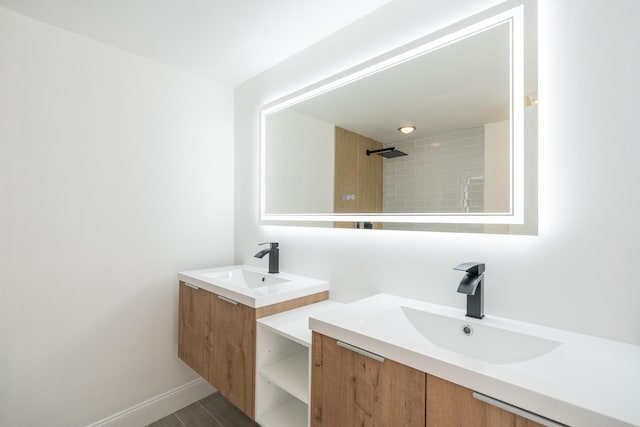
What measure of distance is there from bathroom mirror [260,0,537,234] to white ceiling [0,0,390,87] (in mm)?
304

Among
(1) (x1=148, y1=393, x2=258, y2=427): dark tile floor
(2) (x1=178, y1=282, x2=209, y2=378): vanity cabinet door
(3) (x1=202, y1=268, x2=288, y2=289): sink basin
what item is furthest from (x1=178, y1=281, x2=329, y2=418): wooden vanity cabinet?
(1) (x1=148, y1=393, x2=258, y2=427): dark tile floor

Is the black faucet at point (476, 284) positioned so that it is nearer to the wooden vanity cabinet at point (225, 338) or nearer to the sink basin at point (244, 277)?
the wooden vanity cabinet at point (225, 338)

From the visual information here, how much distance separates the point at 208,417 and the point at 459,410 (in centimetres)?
196

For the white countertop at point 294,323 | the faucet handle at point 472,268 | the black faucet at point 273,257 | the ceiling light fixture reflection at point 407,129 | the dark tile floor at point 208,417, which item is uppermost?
the ceiling light fixture reflection at point 407,129

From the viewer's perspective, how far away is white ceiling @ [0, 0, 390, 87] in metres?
1.59

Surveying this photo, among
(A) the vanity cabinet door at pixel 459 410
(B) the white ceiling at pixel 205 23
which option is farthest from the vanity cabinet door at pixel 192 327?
(B) the white ceiling at pixel 205 23

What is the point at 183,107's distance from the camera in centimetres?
229

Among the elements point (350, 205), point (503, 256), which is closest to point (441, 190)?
point (503, 256)

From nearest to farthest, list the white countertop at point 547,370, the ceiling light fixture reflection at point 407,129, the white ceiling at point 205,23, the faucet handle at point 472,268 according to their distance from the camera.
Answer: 1. the white countertop at point 547,370
2. the faucet handle at point 472,268
3. the ceiling light fixture reflection at point 407,129
4. the white ceiling at point 205,23

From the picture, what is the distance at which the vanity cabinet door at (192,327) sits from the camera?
6.15ft

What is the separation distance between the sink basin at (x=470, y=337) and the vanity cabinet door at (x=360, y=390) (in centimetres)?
21

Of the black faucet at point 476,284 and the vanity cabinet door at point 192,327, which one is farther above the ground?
the black faucet at point 476,284

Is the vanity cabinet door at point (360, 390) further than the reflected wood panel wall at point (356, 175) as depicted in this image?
No

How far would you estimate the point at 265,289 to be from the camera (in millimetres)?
1696
